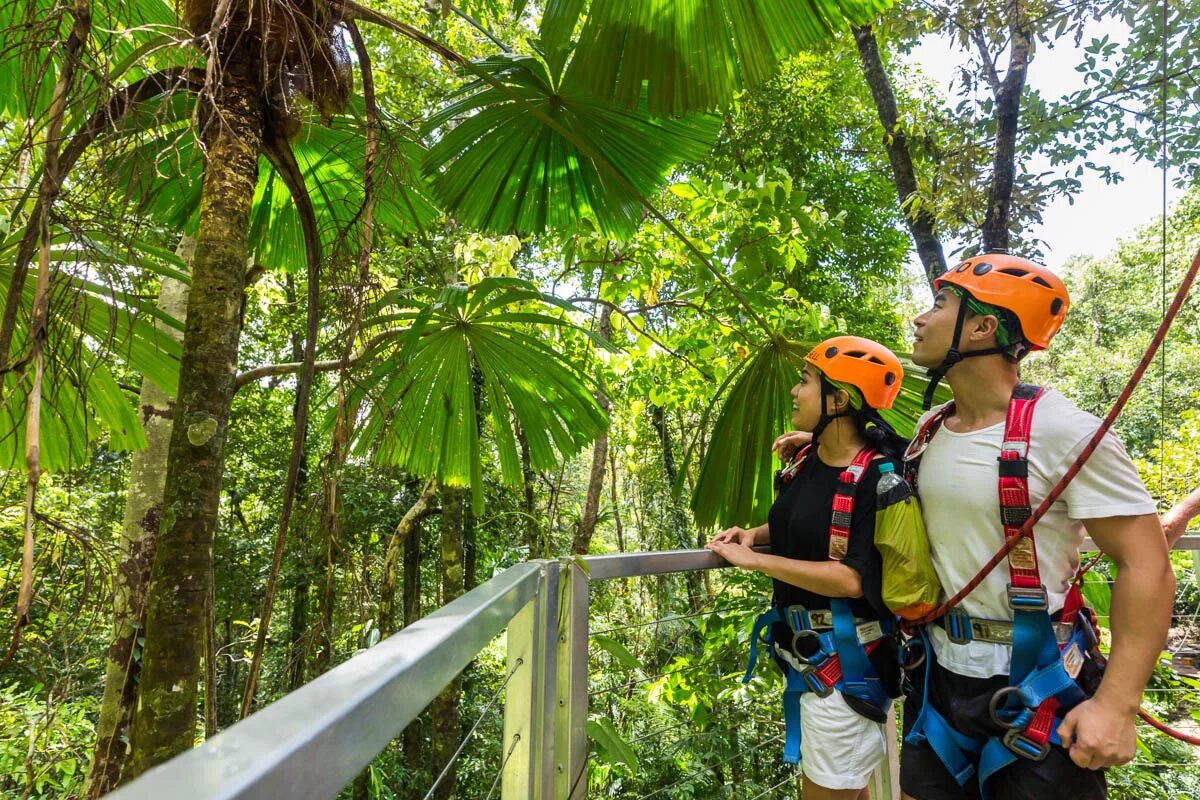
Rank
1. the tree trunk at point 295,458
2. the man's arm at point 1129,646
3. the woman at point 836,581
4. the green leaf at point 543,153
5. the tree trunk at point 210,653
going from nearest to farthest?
the man's arm at point 1129,646 → the tree trunk at point 295,458 → the tree trunk at point 210,653 → the woman at point 836,581 → the green leaf at point 543,153

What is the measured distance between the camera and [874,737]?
1.64m

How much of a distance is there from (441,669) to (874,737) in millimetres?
1357

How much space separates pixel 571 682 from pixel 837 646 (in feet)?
2.14

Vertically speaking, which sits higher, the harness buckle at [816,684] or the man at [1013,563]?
the man at [1013,563]

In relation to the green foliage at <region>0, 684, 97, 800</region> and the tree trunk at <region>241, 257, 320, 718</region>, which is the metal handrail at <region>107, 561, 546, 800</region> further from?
the green foliage at <region>0, 684, 97, 800</region>

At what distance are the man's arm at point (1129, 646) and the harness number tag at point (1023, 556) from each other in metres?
0.13

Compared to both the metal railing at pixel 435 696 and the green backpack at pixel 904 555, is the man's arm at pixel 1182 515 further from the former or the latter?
the metal railing at pixel 435 696

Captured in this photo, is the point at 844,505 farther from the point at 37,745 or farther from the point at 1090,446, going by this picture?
the point at 37,745

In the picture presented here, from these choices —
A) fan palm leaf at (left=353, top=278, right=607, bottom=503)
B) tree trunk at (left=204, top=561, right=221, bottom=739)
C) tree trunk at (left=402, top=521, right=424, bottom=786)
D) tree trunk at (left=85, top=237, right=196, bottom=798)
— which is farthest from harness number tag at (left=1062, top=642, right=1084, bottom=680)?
tree trunk at (left=402, top=521, right=424, bottom=786)

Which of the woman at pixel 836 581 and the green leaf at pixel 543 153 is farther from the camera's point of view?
the green leaf at pixel 543 153

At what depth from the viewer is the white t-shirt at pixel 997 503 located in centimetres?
119

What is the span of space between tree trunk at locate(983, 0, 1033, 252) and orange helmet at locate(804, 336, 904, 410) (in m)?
2.87

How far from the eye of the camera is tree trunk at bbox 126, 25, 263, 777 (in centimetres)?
132

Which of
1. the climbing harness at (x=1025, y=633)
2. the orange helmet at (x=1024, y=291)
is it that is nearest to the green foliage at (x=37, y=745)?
the climbing harness at (x=1025, y=633)
